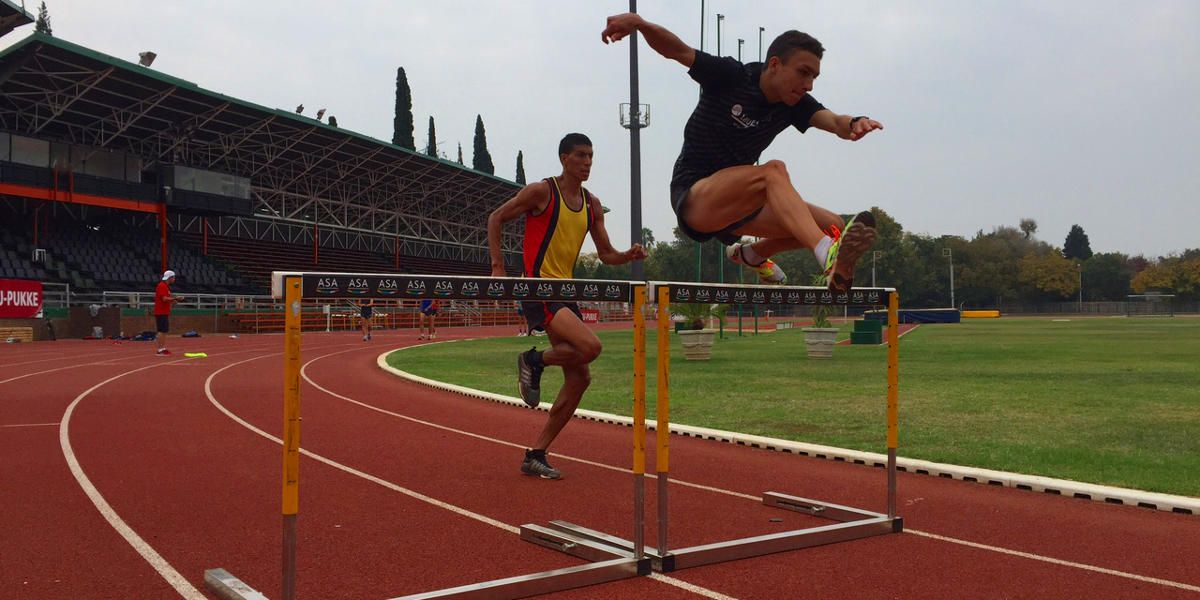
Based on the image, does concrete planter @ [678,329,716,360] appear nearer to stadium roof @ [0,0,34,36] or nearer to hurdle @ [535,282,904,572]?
hurdle @ [535,282,904,572]

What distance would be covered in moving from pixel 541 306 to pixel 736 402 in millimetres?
5363

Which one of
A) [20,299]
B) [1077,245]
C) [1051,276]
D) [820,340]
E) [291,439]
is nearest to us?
[291,439]

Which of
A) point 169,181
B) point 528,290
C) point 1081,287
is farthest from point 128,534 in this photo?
point 1081,287

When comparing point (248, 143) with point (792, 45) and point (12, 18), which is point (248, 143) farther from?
point (792, 45)

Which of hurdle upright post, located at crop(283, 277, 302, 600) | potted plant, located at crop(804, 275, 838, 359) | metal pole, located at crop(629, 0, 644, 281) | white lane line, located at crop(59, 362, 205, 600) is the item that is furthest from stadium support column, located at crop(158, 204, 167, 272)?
hurdle upright post, located at crop(283, 277, 302, 600)

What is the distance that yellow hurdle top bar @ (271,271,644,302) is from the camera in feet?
10.7

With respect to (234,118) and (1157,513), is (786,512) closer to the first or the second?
(1157,513)

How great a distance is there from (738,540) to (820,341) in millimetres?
13906

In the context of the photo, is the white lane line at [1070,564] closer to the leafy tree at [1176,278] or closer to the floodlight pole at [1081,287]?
the floodlight pole at [1081,287]

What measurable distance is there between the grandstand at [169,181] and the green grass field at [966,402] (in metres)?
19.4

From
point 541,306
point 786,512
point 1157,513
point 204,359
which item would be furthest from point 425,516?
point 204,359

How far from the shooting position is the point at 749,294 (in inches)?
167

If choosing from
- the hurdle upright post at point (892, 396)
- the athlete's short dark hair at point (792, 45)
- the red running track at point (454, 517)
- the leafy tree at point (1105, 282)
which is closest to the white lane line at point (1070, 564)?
the red running track at point (454, 517)

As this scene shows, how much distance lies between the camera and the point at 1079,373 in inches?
543
